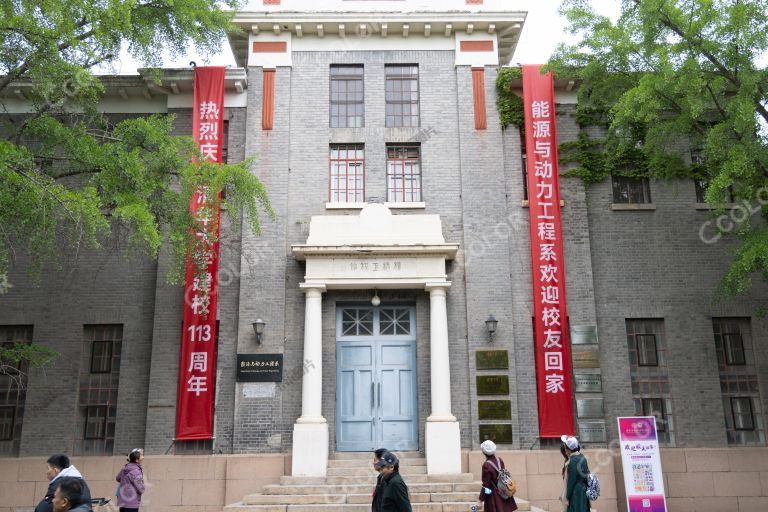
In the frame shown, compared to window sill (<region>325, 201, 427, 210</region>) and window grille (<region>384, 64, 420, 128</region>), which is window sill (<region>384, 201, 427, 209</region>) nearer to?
window sill (<region>325, 201, 427, 210</region>)

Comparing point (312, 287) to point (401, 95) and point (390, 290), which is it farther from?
point (401, 95)

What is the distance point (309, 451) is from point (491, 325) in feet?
15.4

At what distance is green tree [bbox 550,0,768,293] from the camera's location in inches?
512

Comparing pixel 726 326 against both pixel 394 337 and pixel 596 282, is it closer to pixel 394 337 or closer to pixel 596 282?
pixel 596 282

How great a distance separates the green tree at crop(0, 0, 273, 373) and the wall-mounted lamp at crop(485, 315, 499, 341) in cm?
544

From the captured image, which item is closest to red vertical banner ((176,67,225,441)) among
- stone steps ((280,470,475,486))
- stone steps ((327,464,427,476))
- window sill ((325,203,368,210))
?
stone steps ((280,470,475,486))

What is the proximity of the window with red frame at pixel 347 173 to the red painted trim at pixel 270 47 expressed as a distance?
2.75m

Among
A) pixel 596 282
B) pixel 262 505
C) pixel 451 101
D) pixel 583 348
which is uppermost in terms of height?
pixel 451 101

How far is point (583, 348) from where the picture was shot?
51.0 ft

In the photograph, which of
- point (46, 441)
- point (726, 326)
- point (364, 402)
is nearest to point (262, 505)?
point (364, 402)

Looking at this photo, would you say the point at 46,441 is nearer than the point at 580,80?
Yes

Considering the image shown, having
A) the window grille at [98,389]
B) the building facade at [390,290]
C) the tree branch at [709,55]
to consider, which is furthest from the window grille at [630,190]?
the window grille at [98,389]

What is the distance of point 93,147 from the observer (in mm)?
12828

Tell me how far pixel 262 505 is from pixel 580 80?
11.9m
